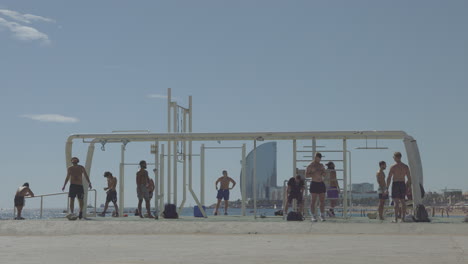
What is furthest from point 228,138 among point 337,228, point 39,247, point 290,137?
point 39,247

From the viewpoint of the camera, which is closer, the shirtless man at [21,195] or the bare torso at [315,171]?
the bare torso at [315,171]

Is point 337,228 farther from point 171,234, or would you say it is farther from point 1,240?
point 1,240

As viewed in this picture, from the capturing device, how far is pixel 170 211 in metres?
18.6

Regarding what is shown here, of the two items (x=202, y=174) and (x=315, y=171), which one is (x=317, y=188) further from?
(x=202, y=174)

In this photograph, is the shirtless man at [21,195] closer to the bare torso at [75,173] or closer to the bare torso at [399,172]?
the bare torso at [75,173]

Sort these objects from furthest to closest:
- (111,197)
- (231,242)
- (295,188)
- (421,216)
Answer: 1. (111,197)
2. (295,188)
3. (421,216)
4. (231,242)

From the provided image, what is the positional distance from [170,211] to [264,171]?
368 cm

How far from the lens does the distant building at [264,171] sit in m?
19.9

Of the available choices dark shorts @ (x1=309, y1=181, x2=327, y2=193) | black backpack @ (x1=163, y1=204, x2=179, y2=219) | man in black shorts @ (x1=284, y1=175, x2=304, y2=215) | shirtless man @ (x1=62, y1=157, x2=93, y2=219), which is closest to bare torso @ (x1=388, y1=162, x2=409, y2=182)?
dark shorts @ (x1=309, y1=181, x2=327, y2=193)

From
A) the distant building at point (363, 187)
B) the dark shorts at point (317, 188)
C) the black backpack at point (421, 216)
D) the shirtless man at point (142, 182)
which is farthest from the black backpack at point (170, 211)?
the black backpack at point (421, 216)

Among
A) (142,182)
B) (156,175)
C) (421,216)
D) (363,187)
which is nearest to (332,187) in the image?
(363,187)

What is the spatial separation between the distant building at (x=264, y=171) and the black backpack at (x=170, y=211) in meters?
2.40

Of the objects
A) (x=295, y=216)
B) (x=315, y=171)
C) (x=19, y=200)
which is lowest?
(x=295, y=216)

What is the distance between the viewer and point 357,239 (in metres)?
12.8
